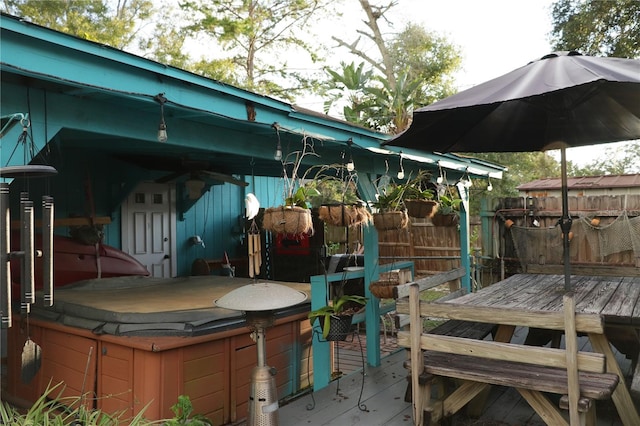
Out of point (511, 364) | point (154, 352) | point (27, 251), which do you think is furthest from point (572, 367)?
point (27, 251)

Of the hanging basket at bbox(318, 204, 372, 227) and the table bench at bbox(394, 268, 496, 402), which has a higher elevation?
the hanging basket at bbox(318, 204, 372, 227)

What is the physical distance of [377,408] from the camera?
3.95 meters

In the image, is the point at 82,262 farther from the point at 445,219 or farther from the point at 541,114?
the point at 541,114

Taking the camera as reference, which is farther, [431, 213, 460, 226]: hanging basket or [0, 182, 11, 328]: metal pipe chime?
[431, 213, 460, 226]: hanging basket

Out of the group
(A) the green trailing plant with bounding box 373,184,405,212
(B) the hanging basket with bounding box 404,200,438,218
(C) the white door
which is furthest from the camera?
(C) the white door

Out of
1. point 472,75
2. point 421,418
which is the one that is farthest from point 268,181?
point 472,75

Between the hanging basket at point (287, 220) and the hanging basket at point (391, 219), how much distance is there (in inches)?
43.6

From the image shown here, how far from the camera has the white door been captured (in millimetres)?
7232

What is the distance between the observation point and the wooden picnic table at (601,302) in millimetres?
3197

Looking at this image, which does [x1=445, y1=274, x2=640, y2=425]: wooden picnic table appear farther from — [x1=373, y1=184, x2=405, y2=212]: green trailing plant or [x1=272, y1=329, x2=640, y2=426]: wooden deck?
[x1=373, y1=184, x2=405, y2=212]: green trailing plant

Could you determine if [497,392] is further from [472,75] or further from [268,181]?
[472,75]

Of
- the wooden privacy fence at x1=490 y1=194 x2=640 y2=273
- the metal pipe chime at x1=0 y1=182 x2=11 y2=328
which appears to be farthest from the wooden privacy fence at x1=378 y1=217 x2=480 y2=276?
the metal pipe chime at x1=0 y1=182 x2=11 y2=328

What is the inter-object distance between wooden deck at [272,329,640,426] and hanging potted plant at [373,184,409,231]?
1.45 m

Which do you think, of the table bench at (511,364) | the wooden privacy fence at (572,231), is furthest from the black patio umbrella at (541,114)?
the wooden privacy fence at (572,231)
